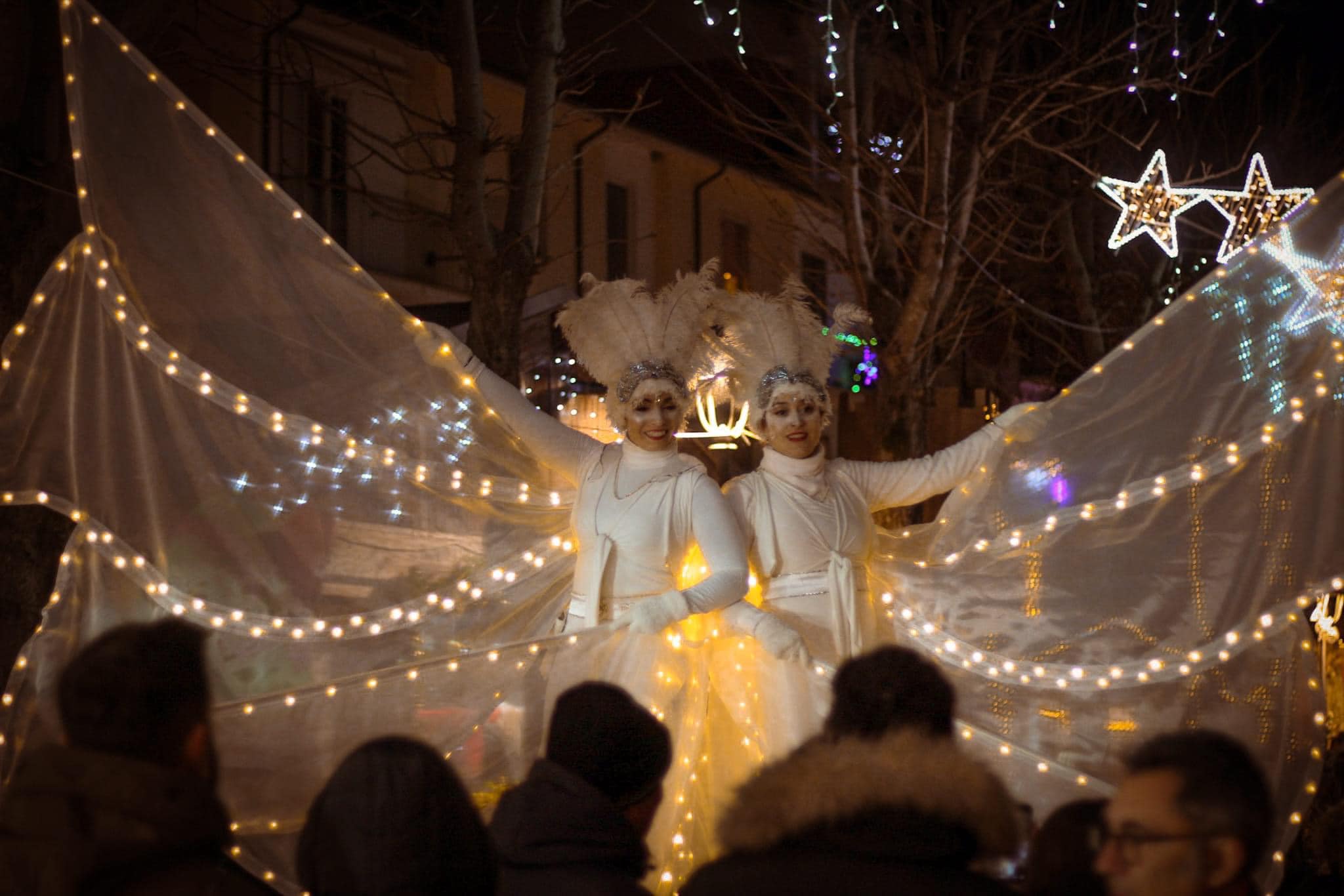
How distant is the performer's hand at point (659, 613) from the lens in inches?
167

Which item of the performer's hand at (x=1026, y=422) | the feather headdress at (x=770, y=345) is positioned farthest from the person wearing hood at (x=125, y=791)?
the performer's hand at (x=1026, y=422)

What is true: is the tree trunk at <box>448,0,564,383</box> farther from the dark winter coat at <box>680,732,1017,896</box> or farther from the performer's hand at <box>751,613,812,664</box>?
the dark winter coat at <box>680,732,1017,896</box>

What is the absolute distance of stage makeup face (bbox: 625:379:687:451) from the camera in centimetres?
475

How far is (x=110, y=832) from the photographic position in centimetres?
211

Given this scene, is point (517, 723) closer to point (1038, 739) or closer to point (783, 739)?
point (783, 739)

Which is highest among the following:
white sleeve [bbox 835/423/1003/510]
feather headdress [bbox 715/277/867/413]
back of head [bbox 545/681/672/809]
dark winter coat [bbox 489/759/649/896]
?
feather headdress [bbox 715/277/867/413]

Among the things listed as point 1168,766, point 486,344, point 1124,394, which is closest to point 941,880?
point 1168,766

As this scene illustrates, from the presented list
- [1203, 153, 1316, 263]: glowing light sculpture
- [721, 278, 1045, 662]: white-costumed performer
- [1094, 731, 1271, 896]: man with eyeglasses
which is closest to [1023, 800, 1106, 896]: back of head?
[1094, 731, 1271, 896]: man with eyeglasses

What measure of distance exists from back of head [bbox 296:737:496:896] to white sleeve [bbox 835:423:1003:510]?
3.00 m

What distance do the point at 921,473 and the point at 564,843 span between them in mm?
2873

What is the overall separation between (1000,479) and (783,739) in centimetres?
121

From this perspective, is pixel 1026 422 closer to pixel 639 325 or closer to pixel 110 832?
pixel 639 325

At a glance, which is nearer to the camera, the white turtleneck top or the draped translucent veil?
the draped translucent veil

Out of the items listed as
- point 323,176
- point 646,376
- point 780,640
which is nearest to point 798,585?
point 780,640
